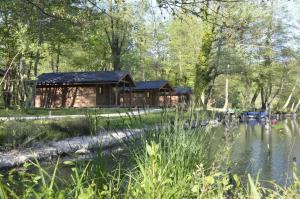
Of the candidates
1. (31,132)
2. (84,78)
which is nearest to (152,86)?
(84,78)

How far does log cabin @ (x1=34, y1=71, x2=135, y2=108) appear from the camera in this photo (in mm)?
38719

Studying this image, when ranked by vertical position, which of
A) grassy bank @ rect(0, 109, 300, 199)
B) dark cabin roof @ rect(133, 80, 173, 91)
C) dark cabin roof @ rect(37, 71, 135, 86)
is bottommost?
grassy bank @ rect(0, 109, 300, 199)

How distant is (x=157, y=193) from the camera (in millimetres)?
2986

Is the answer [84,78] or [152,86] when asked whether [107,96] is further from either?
[152,86]

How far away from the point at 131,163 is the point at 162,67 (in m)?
61.9

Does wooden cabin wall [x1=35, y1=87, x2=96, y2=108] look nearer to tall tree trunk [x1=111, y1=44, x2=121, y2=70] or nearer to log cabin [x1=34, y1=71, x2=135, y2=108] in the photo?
log cabin [x1=34, y1=71, x2=135, y2=108]

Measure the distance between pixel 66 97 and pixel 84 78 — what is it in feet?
10.6

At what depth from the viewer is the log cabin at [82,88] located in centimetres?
3872

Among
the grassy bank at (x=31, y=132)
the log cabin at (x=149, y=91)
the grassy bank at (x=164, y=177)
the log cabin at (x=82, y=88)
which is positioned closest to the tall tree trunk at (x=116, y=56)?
the log cabin at (x=149, y=91)

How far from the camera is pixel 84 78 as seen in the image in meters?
38.8

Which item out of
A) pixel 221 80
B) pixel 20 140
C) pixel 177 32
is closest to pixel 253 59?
pixel 177 32

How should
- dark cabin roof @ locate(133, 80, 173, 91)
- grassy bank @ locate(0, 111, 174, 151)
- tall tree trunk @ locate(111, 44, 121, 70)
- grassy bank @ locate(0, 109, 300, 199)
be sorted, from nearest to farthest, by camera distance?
1. grassy bank @ locate(0, 109, 300, 199)
2. grassy bank @ locate(0, 111, 174, 151)
3. dark cabin roof @ locate(133, 80, 173, 91)
4. tall tree trunk @ locate(111, 44, 121, 70)

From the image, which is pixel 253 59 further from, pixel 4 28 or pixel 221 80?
pixel 4 28

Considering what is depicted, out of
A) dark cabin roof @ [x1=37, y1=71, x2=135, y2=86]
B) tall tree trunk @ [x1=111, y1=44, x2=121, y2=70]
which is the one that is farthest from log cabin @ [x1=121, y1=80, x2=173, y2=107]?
dark cabin roof @ [x1=37, y1=71, x2=135, y2=86]
